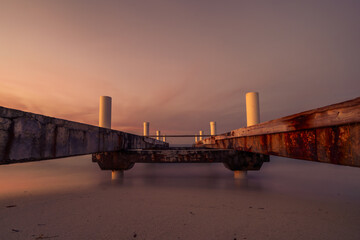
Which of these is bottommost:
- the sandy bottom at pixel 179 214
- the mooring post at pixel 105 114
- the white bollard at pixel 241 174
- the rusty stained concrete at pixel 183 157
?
the sandy bottom at pixel 179 214

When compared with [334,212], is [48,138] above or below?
above

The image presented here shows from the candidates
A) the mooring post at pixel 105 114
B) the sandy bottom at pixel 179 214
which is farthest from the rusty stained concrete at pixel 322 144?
the mooring post at pixel 105 114

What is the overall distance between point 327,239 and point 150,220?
313cm

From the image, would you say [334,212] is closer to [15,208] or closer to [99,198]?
[99,198]

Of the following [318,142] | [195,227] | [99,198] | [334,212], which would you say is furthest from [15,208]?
[334,212]

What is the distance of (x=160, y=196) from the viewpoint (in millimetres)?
4930

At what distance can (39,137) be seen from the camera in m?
2.46

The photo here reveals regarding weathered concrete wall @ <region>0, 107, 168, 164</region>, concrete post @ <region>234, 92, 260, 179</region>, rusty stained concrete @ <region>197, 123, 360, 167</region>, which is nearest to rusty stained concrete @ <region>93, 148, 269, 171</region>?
concrete post @ <region>234, 92, 260, 179</region>

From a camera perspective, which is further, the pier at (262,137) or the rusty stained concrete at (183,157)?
the rusty stained concrete at (183,157)

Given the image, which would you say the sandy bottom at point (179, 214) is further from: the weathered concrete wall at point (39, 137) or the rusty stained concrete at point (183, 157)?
the weathered concrete wall at point (39, 137)

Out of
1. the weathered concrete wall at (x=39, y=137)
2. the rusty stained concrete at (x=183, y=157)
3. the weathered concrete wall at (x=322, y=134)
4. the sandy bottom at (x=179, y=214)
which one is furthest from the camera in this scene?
the rusty stained concrete at (x=183, y=157)

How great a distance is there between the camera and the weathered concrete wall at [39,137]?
2070 millimetres

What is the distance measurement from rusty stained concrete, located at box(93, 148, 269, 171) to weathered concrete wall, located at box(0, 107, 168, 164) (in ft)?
7.91

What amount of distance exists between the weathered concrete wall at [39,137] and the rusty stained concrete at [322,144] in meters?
3.70
